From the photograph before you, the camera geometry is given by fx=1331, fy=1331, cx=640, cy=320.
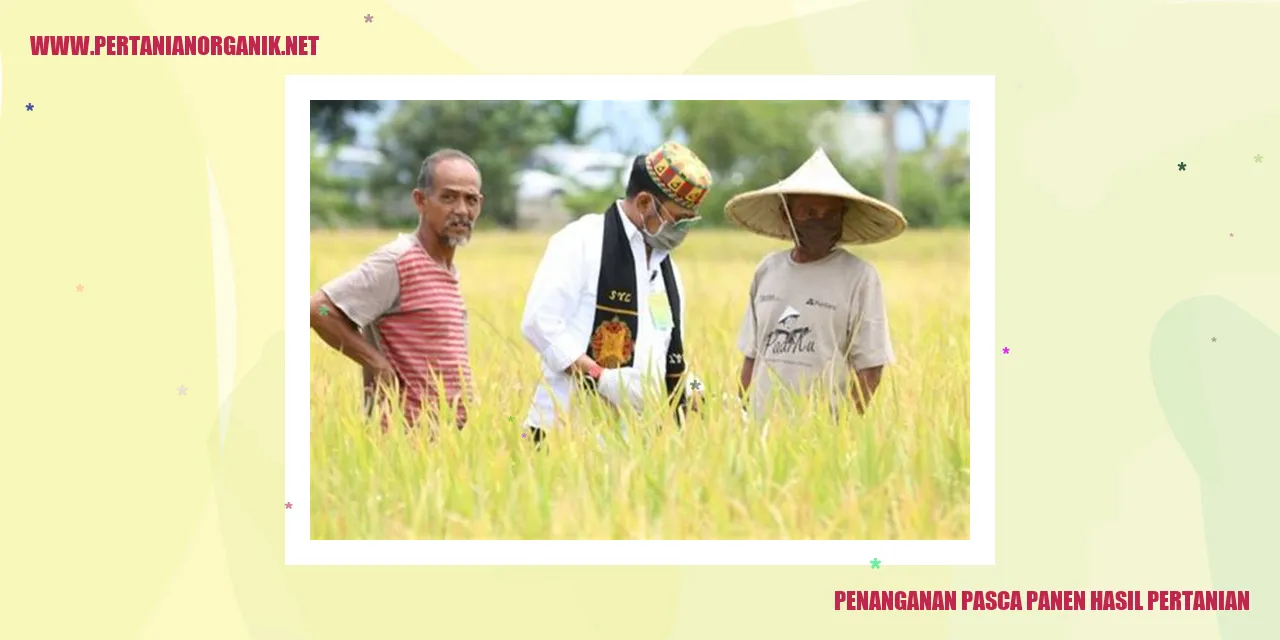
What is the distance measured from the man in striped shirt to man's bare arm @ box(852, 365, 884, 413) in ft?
4.30

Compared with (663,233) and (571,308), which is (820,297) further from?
(571,308)

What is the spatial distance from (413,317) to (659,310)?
31.5 inches

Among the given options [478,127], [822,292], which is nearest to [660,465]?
[822,292]

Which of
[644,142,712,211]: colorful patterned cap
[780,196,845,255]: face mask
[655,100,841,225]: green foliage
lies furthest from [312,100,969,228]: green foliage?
[644,142,712,211]: colorful patterned cap

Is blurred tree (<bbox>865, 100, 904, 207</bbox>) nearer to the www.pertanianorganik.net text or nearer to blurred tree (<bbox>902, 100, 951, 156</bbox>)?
blurred tree (<bbox>902, 100, 951, 156</bbox>)

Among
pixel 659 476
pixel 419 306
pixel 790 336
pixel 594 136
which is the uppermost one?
pixel 594 136

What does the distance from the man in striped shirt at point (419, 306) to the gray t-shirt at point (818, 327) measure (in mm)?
1020

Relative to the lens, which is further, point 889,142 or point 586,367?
point 889,142

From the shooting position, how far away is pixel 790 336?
14.6 feet

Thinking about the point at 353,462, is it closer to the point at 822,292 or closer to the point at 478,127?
the point at 822,292

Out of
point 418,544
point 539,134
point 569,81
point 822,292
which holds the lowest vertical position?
point 418,544

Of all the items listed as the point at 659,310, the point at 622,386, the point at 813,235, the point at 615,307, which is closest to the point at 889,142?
the point at 813,235

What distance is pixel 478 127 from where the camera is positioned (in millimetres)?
14523

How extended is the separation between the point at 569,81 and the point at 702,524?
1373 millimetres
